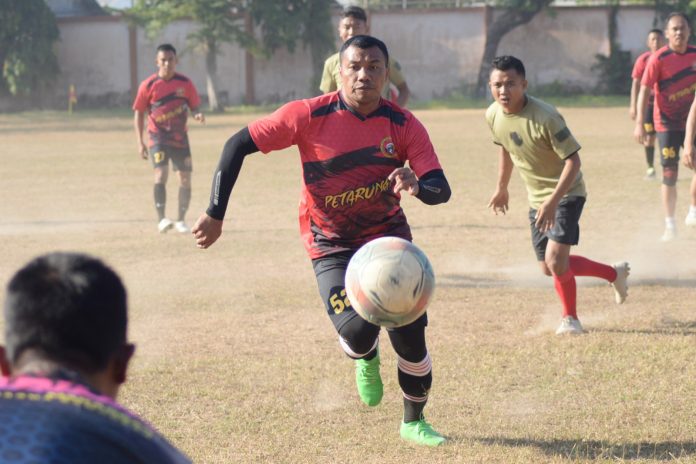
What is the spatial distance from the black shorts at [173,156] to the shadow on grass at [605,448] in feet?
28.4

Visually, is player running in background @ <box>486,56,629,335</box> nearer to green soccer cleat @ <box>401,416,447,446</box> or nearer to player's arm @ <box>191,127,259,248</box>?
green soccer cleat @ <box>401,416,447,446</box>

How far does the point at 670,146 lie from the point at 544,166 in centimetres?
507

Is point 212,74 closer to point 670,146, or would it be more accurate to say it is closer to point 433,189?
point 670,146

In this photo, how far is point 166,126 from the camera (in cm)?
1347

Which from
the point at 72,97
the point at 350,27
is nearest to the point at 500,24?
the point at 72,97

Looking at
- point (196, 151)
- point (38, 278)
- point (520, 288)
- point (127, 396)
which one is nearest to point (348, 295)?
point (127, 396)

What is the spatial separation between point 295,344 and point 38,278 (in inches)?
225

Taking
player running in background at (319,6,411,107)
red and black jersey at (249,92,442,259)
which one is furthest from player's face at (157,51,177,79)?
red and black jersey at (249,92,442,259)

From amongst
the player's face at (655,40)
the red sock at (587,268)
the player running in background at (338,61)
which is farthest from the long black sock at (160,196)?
the player's face at (655,40)

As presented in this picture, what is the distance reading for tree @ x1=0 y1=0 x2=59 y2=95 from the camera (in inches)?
1732

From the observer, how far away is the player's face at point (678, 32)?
448 inches

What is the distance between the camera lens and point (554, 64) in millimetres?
45844

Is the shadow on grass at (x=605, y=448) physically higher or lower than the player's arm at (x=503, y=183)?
lower

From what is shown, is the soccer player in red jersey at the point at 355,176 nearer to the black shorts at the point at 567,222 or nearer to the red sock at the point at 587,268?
the black shorts at the point at 567,222
